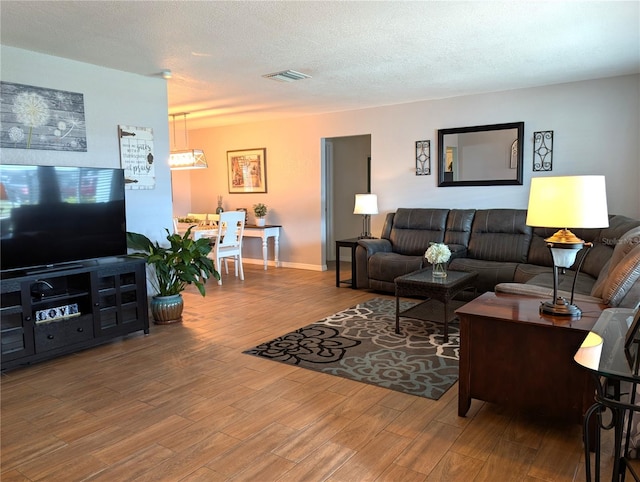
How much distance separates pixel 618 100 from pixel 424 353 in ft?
11.6

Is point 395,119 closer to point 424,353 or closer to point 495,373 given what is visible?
point 424,353

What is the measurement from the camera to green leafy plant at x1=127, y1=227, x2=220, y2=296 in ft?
13.7

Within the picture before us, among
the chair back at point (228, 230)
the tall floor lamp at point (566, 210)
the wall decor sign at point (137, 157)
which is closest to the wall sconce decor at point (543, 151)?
the tall floor lamp at point (566, 210)

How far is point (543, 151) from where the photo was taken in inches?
202

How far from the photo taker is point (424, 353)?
3.42 metres

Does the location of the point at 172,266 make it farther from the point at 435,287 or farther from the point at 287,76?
the point at 435,287

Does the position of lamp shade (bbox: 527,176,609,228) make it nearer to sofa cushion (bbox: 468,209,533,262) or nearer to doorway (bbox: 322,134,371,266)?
sofa cushion (bbox: 468,209,533,262)

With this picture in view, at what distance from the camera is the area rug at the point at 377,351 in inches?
117

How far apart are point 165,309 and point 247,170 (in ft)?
12.7

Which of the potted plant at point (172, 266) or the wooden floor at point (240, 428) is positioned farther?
the potted plant at point (172, 266)

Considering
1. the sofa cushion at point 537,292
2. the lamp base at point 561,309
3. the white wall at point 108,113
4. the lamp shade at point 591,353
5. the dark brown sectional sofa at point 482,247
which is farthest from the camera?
the dark brown sectional sofa at point 482,247

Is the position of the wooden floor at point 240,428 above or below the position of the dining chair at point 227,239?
below

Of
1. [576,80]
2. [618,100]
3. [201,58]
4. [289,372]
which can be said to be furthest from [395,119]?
[289,372]

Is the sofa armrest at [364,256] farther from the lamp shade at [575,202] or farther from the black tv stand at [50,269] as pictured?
the lamp shade at [575,202]
